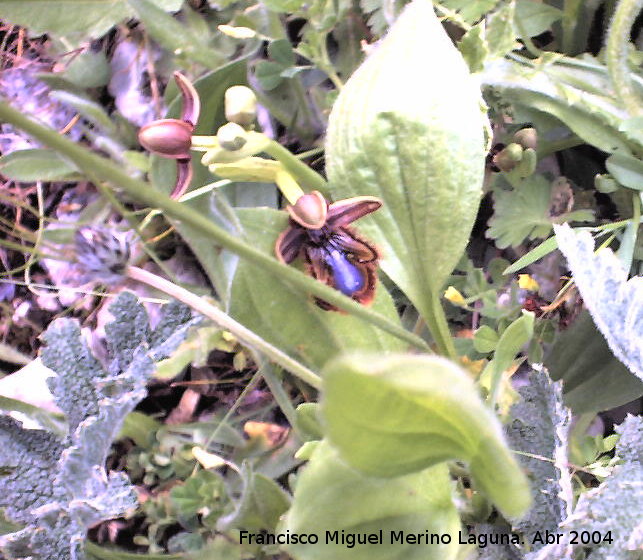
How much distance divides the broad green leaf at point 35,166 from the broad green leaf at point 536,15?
0.68 metres

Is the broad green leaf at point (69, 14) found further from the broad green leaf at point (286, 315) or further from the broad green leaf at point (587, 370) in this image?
the broad green leaf at point (587, 370)

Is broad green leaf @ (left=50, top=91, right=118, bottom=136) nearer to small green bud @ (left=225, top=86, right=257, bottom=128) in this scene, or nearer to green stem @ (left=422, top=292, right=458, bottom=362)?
small green bud @ (left=225, top=86, right=257, bottom=128)

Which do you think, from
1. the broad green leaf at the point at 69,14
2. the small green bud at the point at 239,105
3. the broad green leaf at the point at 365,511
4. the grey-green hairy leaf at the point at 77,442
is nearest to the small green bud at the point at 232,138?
the small green bud at the point at 239,105

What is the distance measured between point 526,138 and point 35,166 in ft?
2.37

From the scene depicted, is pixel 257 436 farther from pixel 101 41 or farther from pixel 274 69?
pixel 101 41

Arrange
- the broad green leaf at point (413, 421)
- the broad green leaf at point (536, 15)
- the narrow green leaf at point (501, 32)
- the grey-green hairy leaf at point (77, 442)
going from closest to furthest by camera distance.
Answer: the broad green leaf at point (413, 421) < the grey-green hairy leaf at point (77, 442) < the narrow green leaf at point (501, 32) < the broad green leaf at point (536, 15)

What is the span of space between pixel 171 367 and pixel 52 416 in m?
0.15

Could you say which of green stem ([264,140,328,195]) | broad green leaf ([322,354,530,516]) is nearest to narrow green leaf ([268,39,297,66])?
green stem ([264,140,328,195])

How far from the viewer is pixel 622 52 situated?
0.77m

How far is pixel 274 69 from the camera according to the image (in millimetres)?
949

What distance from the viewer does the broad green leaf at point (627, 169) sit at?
0.77m

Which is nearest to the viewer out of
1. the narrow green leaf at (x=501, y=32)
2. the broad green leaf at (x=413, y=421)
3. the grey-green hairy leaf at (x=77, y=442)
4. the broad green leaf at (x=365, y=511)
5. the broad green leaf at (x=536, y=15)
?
the broad green leaf at (x=413, y=421)

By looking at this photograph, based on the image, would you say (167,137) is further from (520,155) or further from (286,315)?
(520,155)

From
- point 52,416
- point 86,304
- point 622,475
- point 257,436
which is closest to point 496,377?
point 622,475
